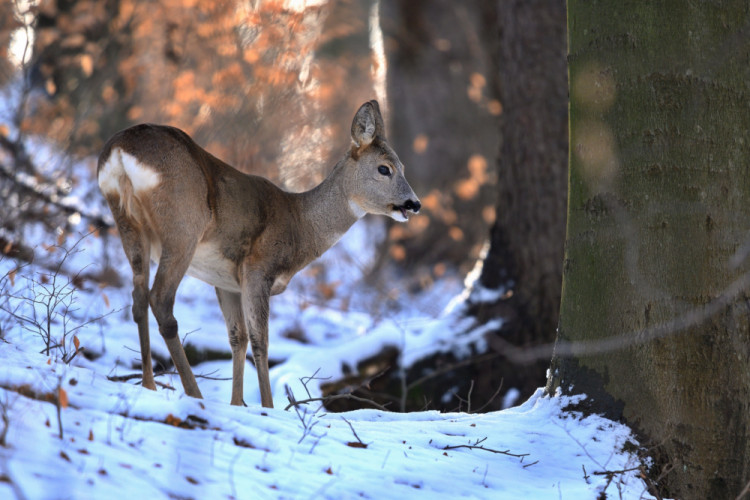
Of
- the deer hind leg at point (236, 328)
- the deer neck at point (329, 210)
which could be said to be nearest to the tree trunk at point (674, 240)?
the deer neck at point (329, 210)

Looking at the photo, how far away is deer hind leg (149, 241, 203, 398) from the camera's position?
4930 mm

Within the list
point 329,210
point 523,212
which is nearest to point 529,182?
point 523,212

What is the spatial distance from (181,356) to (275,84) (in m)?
6.09

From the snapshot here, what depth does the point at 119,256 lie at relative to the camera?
10109 millimetres

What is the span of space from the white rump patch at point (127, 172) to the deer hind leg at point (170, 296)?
0.35 meters

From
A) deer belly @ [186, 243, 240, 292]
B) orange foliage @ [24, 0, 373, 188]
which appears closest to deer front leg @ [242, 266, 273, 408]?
deer belly @ [186, 243, 240, 292]

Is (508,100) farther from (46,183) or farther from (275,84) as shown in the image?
(46,183)

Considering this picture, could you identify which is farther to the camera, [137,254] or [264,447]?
[137,254]

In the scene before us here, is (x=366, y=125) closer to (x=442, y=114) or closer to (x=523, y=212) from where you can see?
(x=523, y=212)

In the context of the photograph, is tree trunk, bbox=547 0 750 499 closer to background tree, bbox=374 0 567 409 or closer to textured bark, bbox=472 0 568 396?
background tree, bbox=374 0 567 409

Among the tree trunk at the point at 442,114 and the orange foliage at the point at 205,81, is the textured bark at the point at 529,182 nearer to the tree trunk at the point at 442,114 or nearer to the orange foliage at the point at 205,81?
the orange foliage at the point at 205,81

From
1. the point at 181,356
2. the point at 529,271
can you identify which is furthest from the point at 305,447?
the point at 529,271

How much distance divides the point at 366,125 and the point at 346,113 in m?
10.3

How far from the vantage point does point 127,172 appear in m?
4.91
